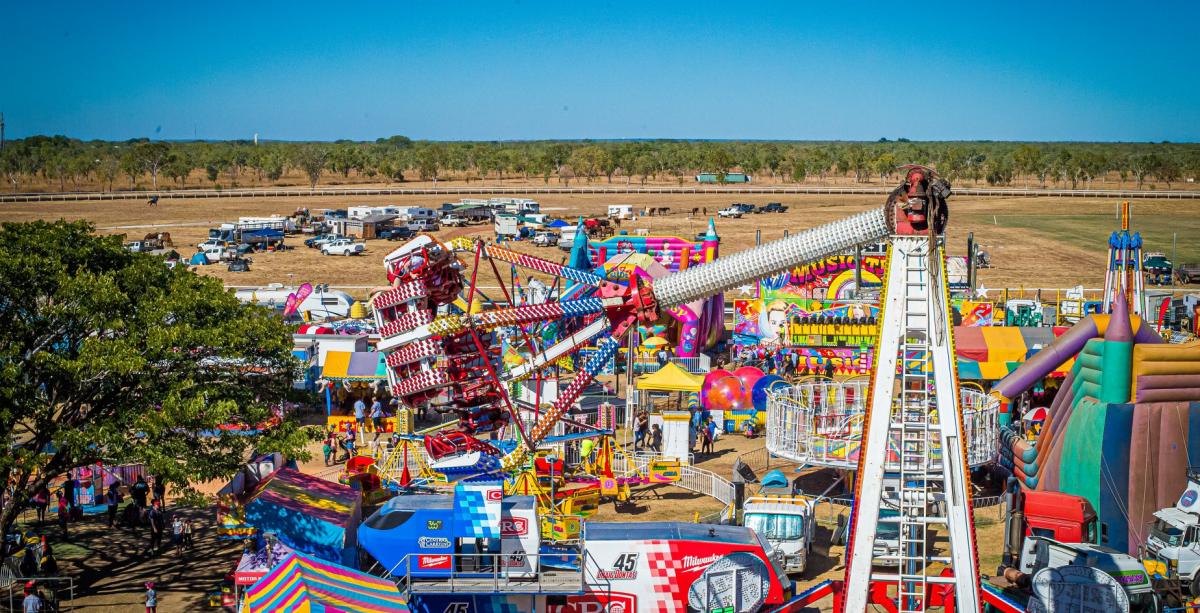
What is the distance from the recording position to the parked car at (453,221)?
84.3m

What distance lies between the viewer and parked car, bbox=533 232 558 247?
74.3 metres

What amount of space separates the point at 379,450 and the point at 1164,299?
96.9 ft

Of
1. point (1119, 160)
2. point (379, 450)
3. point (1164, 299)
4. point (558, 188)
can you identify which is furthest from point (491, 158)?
point (379, 450)

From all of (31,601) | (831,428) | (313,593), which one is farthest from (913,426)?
(31,601)

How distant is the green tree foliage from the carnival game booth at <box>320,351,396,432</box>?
432 inches

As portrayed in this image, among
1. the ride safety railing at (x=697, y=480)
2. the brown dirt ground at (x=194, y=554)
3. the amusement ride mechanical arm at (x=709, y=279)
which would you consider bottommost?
the brown dirt ground at (x=194, y=554)

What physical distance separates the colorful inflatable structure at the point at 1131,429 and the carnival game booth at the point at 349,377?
18.1m

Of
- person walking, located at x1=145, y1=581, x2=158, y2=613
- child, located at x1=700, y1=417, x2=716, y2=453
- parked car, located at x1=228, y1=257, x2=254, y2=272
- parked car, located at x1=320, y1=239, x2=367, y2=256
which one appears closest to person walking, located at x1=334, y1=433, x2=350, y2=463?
child, located at x1=700, y1=417, x2=716, y2=453

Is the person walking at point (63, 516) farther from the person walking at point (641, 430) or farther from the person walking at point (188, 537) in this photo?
the person walking at point (641, 430)

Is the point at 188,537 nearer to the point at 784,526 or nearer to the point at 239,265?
the point at 784,526

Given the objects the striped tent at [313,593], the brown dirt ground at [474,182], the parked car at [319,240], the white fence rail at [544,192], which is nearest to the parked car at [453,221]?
the parked car at [319,240]

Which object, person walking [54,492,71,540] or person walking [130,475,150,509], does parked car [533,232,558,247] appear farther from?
person walking [54,492,71,540]

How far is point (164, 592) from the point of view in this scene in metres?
19.0

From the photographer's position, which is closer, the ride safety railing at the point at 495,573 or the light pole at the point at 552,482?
the ride safety railing at the point at 495,573
